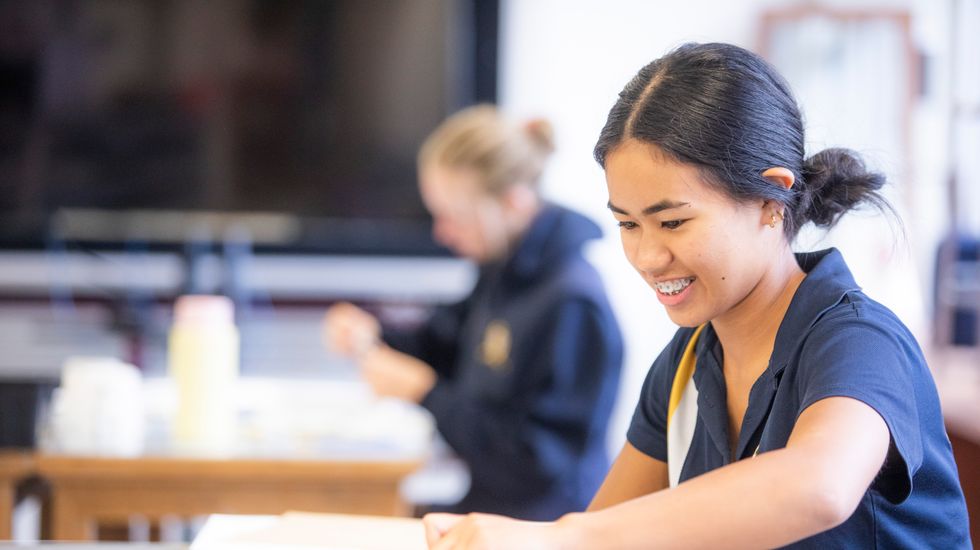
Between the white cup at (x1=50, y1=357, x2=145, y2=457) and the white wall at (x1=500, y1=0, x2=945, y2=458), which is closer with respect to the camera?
the white cup at (x1=50, y1=357, x2=145, y2=457)

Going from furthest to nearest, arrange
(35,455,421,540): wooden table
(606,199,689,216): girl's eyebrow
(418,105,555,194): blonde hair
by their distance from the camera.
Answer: (418,105,555,194): blonde hair → (35,455,421,540): wooden table → (606,199,689,216): girl's eyebrow

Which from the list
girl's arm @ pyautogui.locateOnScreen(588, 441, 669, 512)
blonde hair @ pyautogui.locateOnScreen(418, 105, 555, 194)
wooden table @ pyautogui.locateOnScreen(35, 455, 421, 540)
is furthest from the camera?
blonde hair @ pyautogui.locateOnScreen(418, 105, 555, 194)

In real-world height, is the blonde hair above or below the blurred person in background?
above

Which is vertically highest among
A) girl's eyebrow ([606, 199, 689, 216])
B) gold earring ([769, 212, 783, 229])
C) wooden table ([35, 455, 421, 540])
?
girl's eyebrow ([606, 199, 689, 216])

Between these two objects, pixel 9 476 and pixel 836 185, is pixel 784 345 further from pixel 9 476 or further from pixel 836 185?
pixel 9 476

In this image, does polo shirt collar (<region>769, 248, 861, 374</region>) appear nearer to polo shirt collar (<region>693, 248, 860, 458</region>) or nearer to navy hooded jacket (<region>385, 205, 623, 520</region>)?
polo shirt collar (<region>693, 248, 860, 458</region>)

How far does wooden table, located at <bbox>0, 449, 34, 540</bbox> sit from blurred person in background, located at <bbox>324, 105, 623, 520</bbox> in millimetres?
584

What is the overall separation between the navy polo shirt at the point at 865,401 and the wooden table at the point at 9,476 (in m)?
1.14

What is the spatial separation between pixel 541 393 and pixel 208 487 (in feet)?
1.78

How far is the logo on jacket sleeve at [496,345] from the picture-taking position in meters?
1.92

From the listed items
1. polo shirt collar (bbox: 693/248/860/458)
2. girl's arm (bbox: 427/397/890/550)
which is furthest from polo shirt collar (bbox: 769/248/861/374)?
girl's arm (bbox: 427/397/890/550)

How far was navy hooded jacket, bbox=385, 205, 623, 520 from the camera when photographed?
184cm

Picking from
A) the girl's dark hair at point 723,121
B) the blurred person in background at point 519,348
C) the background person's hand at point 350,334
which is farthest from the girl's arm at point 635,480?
the background person's hand at point 350,334

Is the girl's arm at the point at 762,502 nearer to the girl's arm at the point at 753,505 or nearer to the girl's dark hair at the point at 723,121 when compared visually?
the girl's arm at the point at 753,505
